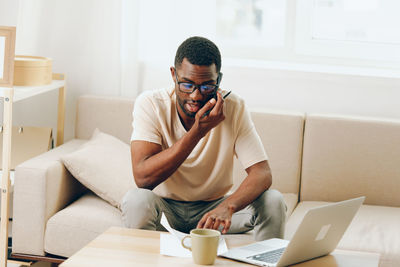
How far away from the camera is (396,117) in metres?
3.12

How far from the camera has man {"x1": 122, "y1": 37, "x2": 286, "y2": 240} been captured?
2135 millimetres

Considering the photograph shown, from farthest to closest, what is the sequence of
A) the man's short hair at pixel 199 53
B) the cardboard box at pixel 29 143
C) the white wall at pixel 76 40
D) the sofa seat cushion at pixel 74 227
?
the white wall at pixel 76 40
the cardboard box at pixel 29 143
the sofa seat cushion at pixel 74 227
the man's short hair at pixel 199 53

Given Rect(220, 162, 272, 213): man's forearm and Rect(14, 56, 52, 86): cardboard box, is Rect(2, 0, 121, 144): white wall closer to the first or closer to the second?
Rect(14, 56, 52, 86): cardboard box

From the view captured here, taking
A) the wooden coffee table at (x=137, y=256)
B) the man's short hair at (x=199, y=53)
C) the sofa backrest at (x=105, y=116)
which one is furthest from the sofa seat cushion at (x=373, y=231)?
the sofa backrest at (x=105, y=116)

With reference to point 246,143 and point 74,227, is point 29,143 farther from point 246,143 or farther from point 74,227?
point 246,143

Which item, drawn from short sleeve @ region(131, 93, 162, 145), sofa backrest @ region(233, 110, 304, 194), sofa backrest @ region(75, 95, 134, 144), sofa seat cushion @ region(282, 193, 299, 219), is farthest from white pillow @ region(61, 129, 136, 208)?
sofa seat cushion @ region(282, 193, 299, 219)

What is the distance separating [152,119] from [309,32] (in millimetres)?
1349

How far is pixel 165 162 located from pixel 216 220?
1.10 feet

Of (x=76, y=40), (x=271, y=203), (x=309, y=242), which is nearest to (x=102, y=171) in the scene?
→ (x=271, y=203)

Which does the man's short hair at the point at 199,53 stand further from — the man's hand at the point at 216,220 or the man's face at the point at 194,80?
the man's hand at the point at 216,220

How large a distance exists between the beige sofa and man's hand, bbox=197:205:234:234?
0.63 meters

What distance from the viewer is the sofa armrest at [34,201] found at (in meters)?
2.49

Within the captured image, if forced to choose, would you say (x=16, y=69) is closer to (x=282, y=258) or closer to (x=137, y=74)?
(x=137, y=74)

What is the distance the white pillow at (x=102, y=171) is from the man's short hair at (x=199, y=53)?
642 millimetres
